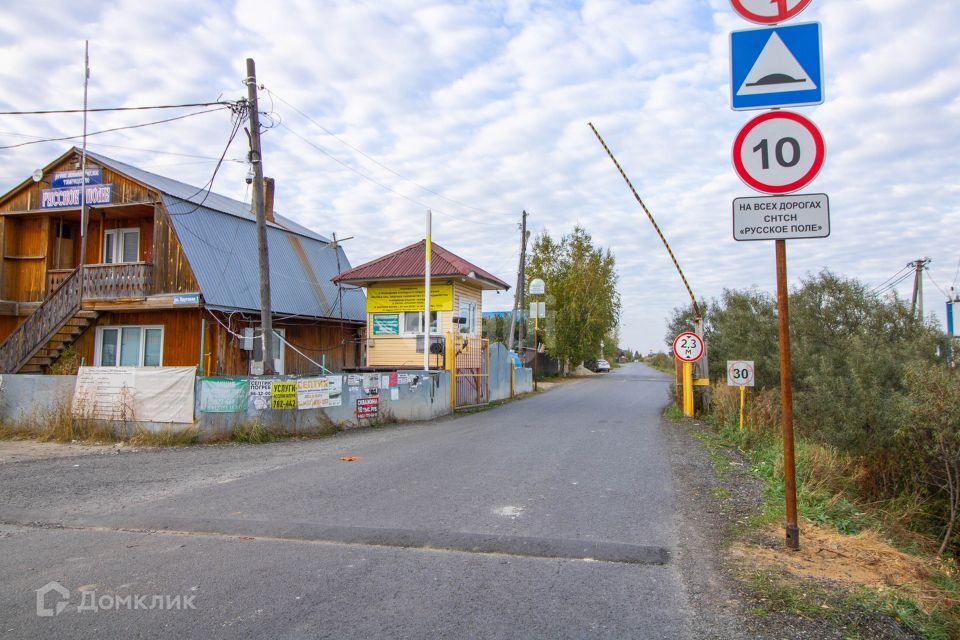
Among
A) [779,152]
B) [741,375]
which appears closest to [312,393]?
[741,375]

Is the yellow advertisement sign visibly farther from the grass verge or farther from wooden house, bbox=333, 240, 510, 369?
the grass verge

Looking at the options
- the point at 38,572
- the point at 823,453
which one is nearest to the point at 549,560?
the point at 38,572

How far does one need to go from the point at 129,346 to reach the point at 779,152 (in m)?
19.7

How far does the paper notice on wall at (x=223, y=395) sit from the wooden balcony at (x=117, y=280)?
6826 millimetres

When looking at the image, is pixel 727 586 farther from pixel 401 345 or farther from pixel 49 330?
pixel 49 330

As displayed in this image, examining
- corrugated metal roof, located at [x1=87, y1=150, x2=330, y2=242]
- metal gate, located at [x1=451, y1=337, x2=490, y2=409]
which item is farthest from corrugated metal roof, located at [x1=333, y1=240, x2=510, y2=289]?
corrugated metal roof, located at [x1=87, y1=150, x2=330, y2=242]

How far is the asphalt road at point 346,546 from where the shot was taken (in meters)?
4.15

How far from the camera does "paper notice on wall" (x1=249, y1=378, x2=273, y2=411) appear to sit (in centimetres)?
1329

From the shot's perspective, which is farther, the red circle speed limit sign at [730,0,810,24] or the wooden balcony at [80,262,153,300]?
the wooden balcony at [80,262,153,300]

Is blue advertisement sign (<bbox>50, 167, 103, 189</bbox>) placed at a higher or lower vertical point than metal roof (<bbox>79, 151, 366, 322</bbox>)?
higher

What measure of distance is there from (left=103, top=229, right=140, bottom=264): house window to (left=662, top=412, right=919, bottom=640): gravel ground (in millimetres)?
18769

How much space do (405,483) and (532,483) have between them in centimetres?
170

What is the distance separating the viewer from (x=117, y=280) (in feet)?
60.6

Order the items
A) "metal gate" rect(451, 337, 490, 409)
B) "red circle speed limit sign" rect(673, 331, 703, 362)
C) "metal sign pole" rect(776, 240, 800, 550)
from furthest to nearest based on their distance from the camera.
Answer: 1. "metal gate" rect(451, 337, 490, 409)
2. "red circle speed limit sign" rect(673, 331, 703, 362)
3. "metal sign pole" rect(776, 240, 800, 550)
